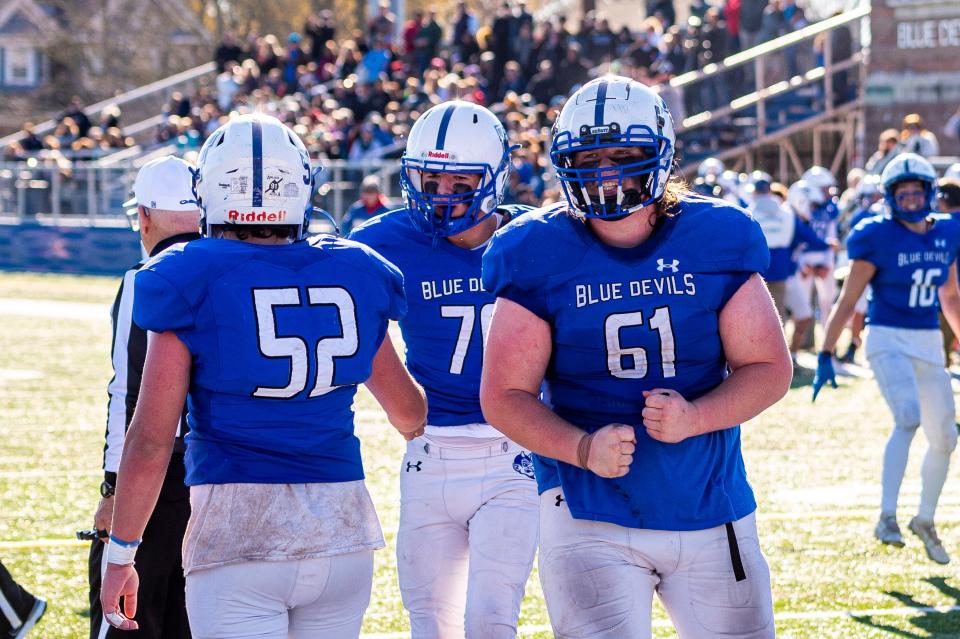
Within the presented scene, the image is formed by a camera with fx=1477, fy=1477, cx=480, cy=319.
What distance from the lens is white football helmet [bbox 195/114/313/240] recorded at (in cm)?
326

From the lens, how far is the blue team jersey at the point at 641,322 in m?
3.19

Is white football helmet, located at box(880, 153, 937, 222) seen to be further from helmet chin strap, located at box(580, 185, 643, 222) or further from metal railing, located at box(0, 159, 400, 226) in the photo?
metal railing, located at box(0, 159, 400, 226)

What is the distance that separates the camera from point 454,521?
14.2 ft

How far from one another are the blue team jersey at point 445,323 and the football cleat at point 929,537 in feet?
11.0

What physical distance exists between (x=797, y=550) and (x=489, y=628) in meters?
3.27

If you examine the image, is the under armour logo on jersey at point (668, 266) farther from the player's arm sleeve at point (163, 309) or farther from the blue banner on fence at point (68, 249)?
the blue banner on fence at point (68, 249)

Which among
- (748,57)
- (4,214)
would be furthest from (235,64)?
(748,57)

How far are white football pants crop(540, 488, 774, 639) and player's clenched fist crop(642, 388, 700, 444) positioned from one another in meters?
0.24

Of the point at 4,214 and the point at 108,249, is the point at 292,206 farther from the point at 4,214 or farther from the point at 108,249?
the point at 4,214

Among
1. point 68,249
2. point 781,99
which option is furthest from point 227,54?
point 781,99

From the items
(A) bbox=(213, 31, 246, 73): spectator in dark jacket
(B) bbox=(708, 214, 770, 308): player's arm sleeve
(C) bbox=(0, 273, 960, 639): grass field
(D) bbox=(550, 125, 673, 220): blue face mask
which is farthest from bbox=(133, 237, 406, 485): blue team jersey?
(A) bbox=(213, 31, 246, 73): spectator in dark jacket

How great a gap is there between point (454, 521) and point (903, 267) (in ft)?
11.6

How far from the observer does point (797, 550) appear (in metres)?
7.02

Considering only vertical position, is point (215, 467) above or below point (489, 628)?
above
